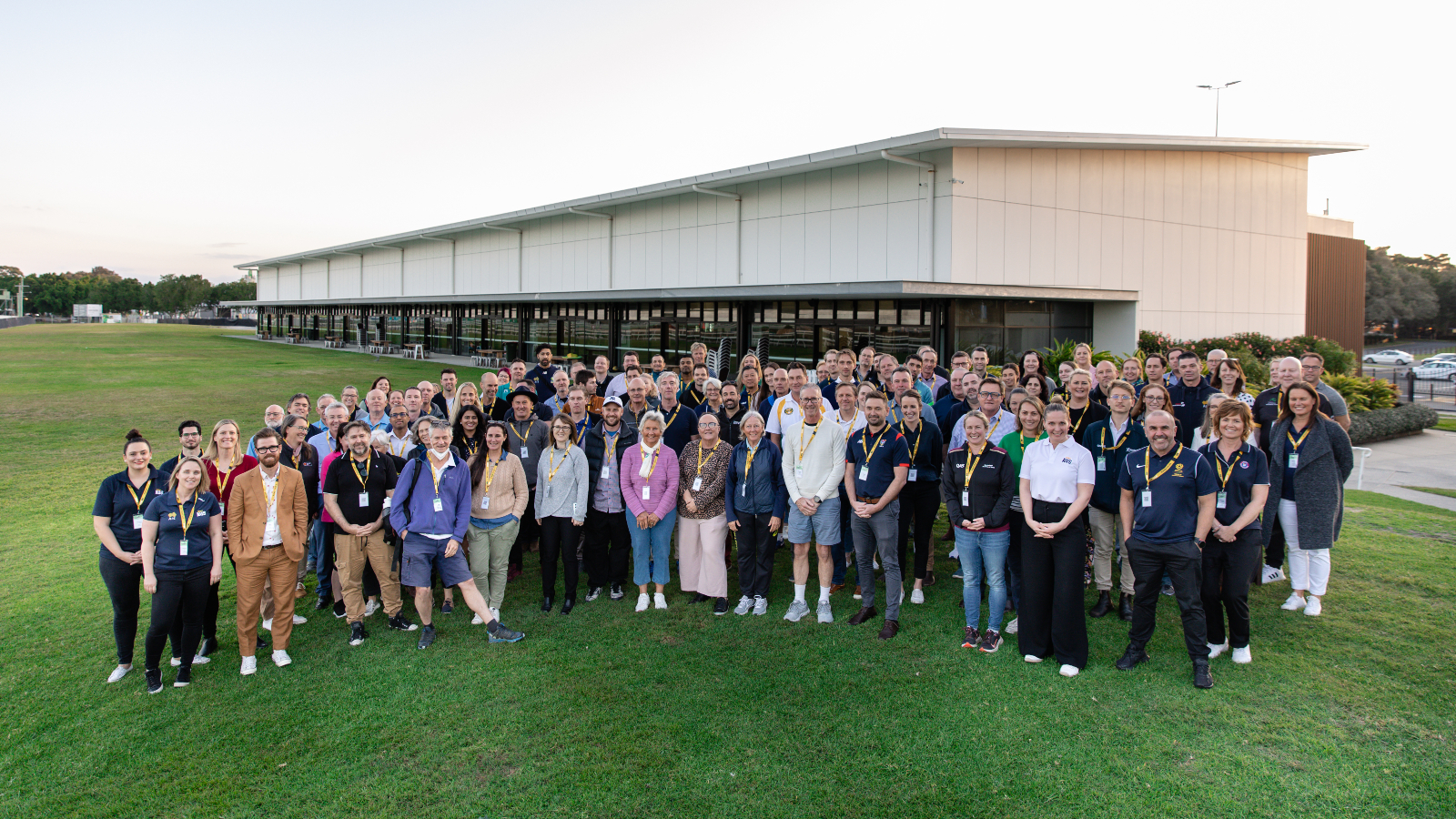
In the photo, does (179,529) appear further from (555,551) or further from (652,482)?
(652,482)

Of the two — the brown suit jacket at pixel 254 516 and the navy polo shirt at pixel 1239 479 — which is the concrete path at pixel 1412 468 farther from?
the brown suit jacket at pixel 254 516

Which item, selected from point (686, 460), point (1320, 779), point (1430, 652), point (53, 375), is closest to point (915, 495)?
point (686, 460)

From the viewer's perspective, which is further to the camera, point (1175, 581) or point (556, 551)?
point (556, 551)

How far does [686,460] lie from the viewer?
22.7 ft

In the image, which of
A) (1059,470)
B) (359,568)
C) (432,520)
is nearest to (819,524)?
(1059,470)

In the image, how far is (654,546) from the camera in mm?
6930

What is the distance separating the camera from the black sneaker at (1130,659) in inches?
215

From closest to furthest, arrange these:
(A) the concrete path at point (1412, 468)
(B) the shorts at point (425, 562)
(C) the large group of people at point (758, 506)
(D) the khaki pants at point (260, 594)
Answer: (C) the large group of people at point (758, 506)
(D) the khaki pants at point (260, 594)
(B) the shorts at point (425, 562)
(A) the concrete path at point (1412, 468)

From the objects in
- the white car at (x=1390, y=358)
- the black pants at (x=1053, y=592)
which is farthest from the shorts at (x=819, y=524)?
the white car at (x=1390, y=358)

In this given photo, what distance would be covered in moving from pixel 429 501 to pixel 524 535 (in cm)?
244

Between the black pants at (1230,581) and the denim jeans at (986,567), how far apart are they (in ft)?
4.49

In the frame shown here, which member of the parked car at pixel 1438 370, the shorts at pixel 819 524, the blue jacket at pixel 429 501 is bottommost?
the shorts at pixel 819 524

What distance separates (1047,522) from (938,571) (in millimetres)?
2483

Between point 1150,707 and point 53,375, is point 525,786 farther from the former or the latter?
point 53,375
